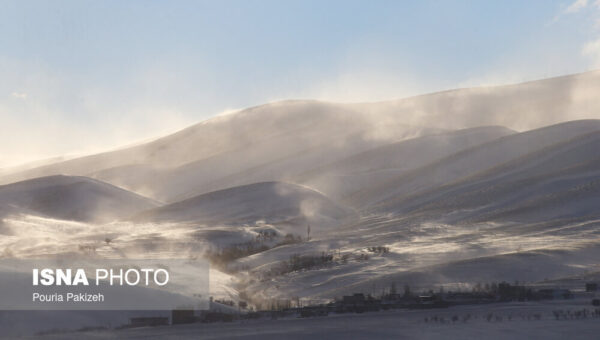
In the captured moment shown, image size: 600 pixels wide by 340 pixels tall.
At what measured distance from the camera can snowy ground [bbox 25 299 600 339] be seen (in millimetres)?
13974

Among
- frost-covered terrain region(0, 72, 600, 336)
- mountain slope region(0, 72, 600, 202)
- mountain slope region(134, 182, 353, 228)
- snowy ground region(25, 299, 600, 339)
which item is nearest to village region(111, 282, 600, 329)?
snowy ground region(25, 299, 600, 339)

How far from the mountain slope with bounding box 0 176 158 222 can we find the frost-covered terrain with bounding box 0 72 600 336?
18 cm

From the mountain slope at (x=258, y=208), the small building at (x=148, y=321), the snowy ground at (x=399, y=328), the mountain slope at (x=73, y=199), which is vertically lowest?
the snowy ground at (x=399, y=328)

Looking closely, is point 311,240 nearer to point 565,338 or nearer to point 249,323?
point 249,323

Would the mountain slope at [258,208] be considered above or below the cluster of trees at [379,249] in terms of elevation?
above

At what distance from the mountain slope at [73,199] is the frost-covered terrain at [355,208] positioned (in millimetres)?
178

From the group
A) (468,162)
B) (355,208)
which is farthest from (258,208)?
(468,162)

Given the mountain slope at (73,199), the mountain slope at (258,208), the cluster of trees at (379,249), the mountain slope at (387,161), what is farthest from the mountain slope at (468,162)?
the cluster of trees at (379,249)

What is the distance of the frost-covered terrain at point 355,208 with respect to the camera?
26.7 metres

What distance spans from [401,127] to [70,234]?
53.2 metres

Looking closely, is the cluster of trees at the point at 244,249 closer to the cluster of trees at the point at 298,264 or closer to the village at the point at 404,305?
the cluster of trees at the point at 298,264

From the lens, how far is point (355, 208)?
5228 centimetres

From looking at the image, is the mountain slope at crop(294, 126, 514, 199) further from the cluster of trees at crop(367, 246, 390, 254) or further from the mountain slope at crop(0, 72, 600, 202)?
the cluster of trees at crop(367, 246, 390, 254)

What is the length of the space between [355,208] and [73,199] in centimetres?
1755
